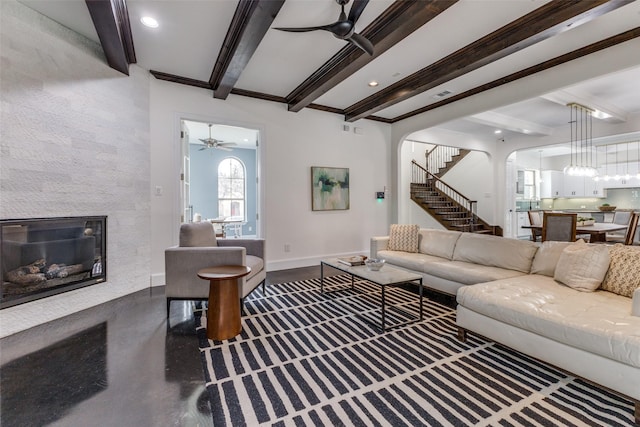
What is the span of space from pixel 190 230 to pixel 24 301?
1.54 metres

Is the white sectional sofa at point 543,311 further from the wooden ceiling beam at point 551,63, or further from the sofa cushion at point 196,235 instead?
the sofa cushion at point 196,235

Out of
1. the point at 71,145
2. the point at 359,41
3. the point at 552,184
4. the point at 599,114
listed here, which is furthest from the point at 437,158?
the point at 71,145

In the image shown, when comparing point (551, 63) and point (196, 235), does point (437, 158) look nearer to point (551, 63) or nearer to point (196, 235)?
point (551, 63)

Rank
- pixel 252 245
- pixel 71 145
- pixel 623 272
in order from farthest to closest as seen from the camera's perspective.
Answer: pixel 252 245, pixel 71 145, pixel 623 272

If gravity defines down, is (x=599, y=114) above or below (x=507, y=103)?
above

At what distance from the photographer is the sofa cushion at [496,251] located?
303 cm

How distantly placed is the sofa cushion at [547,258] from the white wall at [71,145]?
186 inches

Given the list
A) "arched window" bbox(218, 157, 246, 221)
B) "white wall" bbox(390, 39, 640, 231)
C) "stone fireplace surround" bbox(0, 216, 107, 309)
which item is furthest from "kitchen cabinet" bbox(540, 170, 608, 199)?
"stone fireplace surround" bbox(0, 216, 107, 309)

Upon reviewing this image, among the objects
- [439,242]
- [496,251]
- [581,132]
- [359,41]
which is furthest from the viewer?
[581,132]

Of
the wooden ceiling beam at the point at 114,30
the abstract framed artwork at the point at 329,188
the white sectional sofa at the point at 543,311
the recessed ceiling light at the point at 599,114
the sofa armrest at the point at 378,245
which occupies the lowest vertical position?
the white sectional sofa at the point at 543,311

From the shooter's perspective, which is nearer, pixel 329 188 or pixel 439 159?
pixel 329 188

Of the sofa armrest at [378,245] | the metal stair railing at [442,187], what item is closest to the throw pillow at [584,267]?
the sofa armrest at [378,245]

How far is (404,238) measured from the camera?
14.1ft

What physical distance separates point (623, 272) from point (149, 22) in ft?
15.7
